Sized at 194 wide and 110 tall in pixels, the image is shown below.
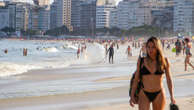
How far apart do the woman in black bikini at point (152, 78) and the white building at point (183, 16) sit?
108m

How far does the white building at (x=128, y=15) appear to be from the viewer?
133750mm

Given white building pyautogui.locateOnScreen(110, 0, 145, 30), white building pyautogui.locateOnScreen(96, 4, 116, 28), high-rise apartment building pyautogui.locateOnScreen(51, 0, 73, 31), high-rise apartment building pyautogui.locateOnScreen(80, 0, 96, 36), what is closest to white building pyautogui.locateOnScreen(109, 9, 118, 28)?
white building pyautogui.locateOnScreen(110, 0, 145, 30)

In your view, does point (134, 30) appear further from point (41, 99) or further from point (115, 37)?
point (41, 99)

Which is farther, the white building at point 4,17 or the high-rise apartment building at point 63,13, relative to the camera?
the white building at point 4,17

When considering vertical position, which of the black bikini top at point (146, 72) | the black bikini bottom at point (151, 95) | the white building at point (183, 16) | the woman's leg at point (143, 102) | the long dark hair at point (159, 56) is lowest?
the woman's leg at point (143, 102)

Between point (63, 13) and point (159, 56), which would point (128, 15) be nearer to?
point (63, 13)

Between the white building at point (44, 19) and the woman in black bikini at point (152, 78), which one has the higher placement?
the white building at point (44, 19)

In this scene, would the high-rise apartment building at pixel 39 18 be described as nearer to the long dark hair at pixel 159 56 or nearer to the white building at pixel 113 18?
the white building at pixel 113 18

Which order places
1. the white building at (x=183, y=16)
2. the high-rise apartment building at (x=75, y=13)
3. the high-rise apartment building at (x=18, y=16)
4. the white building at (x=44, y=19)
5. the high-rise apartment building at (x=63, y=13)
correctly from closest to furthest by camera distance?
the white building at (x=183, y=16) → the high-rise apartment building at (x=75, y=13) → the high-rise apartment building at (x=63, y=13) → the high-rise apartment building at (x=18, y=16) → the white building at (x=44, y=19)

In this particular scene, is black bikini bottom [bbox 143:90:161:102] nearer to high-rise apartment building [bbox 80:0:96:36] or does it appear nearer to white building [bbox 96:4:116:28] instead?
white building [bbox 96:4:116:28]

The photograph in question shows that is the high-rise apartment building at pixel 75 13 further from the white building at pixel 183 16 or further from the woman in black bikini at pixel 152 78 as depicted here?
the woman in black bikini at pixel 152 78

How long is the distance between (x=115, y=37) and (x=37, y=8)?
2602 inches

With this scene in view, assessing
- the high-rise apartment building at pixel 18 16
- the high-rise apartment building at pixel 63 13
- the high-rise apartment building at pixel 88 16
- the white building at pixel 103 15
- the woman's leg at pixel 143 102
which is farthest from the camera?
the high-rise apartment building at pixel 18 16

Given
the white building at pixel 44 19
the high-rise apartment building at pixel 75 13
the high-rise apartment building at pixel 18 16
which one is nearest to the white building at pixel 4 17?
the high-rise apartment building at pixel 18 16
